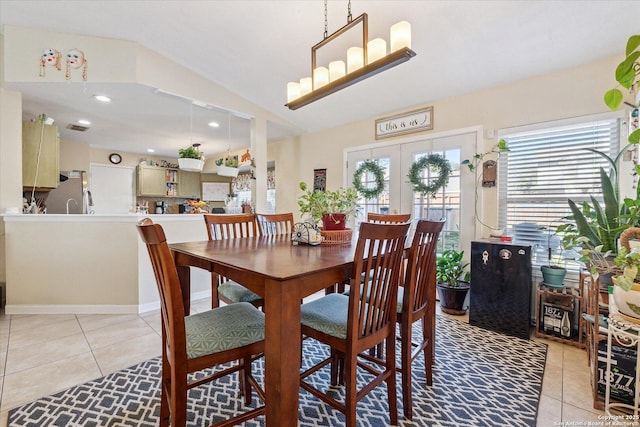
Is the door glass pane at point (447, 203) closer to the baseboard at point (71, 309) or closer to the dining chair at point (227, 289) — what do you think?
the dining chair at point (227, 289)

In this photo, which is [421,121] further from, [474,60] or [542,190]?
[542,190]

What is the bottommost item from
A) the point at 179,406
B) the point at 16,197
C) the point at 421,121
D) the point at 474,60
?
the point at 179,406

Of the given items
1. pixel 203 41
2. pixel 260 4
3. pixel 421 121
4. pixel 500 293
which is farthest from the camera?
pixel 421 121

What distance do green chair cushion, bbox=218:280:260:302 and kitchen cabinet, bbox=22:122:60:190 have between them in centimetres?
313

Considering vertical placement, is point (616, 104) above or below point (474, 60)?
below

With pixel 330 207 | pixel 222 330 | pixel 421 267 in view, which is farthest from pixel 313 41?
pixel 222 330

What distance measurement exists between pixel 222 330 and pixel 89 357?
165 centimetres

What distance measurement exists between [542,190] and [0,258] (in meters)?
5.81

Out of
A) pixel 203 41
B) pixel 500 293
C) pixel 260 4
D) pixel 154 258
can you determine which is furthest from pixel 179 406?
pixel 203 41

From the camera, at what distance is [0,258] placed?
3.22m

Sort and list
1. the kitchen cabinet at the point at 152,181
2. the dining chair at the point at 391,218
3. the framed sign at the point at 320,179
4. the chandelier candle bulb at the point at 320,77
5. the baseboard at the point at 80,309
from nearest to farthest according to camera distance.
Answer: the chandelier candle bulb at the point at 320,77 → the dining chair at the point at 391,218 → the baseboard at the point at 80,309 → the framed sign at the point at 320,179 → the kitchen cabinet at the point at 152,181

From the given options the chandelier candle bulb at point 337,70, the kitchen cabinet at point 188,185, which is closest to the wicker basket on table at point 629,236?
the chandelier candle bulb at point 337,70

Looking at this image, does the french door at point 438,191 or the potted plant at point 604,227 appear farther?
the french door at point 438,191

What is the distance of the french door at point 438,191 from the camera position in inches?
125
